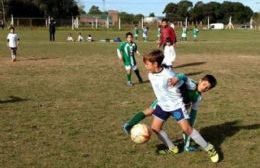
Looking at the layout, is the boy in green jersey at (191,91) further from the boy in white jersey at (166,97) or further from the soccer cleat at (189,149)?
the boy in white jersey at (166,97)

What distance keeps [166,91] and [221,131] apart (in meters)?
2.37

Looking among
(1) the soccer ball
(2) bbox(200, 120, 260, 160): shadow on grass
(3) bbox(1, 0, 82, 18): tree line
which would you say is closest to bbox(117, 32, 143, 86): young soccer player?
(2) bbox(200, 120, 260, 160): shadow on grass

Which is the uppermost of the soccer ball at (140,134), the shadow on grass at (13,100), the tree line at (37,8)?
the tree line at (37,8)

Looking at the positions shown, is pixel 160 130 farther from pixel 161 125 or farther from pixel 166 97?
pixel 166 97

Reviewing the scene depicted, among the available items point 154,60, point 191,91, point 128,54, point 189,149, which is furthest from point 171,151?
point 128,54

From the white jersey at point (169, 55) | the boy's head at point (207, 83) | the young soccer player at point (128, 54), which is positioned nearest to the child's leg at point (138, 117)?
the boy's head at point (207, 83)

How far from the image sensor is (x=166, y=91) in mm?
7129

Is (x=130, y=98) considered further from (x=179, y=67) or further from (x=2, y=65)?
(x=2, y=65)

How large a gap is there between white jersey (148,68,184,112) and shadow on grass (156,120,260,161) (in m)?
1.07

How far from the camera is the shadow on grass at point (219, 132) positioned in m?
8.18

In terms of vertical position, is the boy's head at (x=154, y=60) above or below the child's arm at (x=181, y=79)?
above

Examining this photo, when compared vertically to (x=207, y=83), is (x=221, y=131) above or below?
below

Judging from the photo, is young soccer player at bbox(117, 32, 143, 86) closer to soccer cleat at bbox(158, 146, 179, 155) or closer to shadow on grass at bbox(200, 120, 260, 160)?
shadow on grass at bbox(200, 120, 260, 160)

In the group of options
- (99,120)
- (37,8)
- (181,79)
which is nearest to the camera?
(181,79)
